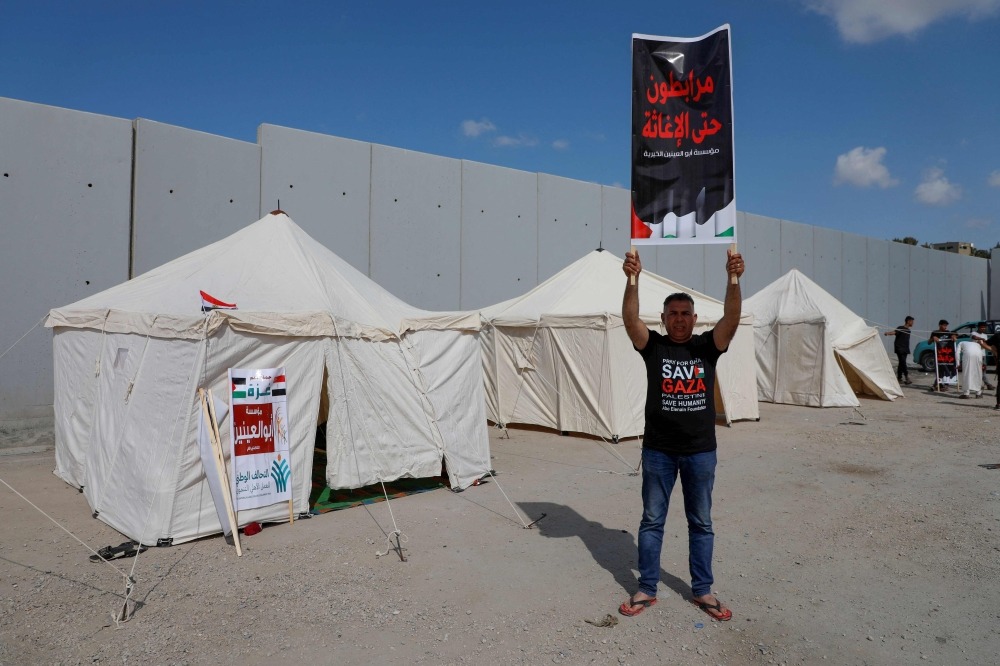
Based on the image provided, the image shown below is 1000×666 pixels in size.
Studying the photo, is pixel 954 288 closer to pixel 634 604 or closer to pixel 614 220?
pixel 614 220

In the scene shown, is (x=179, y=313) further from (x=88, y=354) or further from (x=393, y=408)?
(x=393, y=408)

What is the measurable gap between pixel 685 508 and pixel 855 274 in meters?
27.5

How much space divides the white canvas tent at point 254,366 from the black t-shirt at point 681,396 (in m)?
3.42

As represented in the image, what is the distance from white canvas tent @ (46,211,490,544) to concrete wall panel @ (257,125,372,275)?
4.45m

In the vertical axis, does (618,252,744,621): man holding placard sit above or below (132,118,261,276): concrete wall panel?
below

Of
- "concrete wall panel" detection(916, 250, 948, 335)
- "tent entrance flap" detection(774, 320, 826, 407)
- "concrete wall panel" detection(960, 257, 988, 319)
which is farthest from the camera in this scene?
"concrete wall panel" detection(960, 257, 988, 319)

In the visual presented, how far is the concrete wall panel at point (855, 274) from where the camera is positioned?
27.1 m

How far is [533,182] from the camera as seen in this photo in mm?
16016

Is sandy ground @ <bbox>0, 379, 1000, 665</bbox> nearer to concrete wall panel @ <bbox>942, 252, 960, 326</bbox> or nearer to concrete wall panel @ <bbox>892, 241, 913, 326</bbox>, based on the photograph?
concrete wall panel @ <bbox>892, 241, 913, 326</bbox>

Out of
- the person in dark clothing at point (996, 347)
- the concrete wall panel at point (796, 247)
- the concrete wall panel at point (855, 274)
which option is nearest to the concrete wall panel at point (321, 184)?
the person in dark clothing at point (996, 347)

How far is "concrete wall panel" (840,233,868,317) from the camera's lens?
2709 centimetres

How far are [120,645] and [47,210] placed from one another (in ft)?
27.2

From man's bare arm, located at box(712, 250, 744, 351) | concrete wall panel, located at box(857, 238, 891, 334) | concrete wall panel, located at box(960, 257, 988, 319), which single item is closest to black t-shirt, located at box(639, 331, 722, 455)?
man's bare arm, located at box(712, 250, 744, 351)

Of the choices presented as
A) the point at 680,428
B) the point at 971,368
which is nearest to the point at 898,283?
→ the point at 971,368
